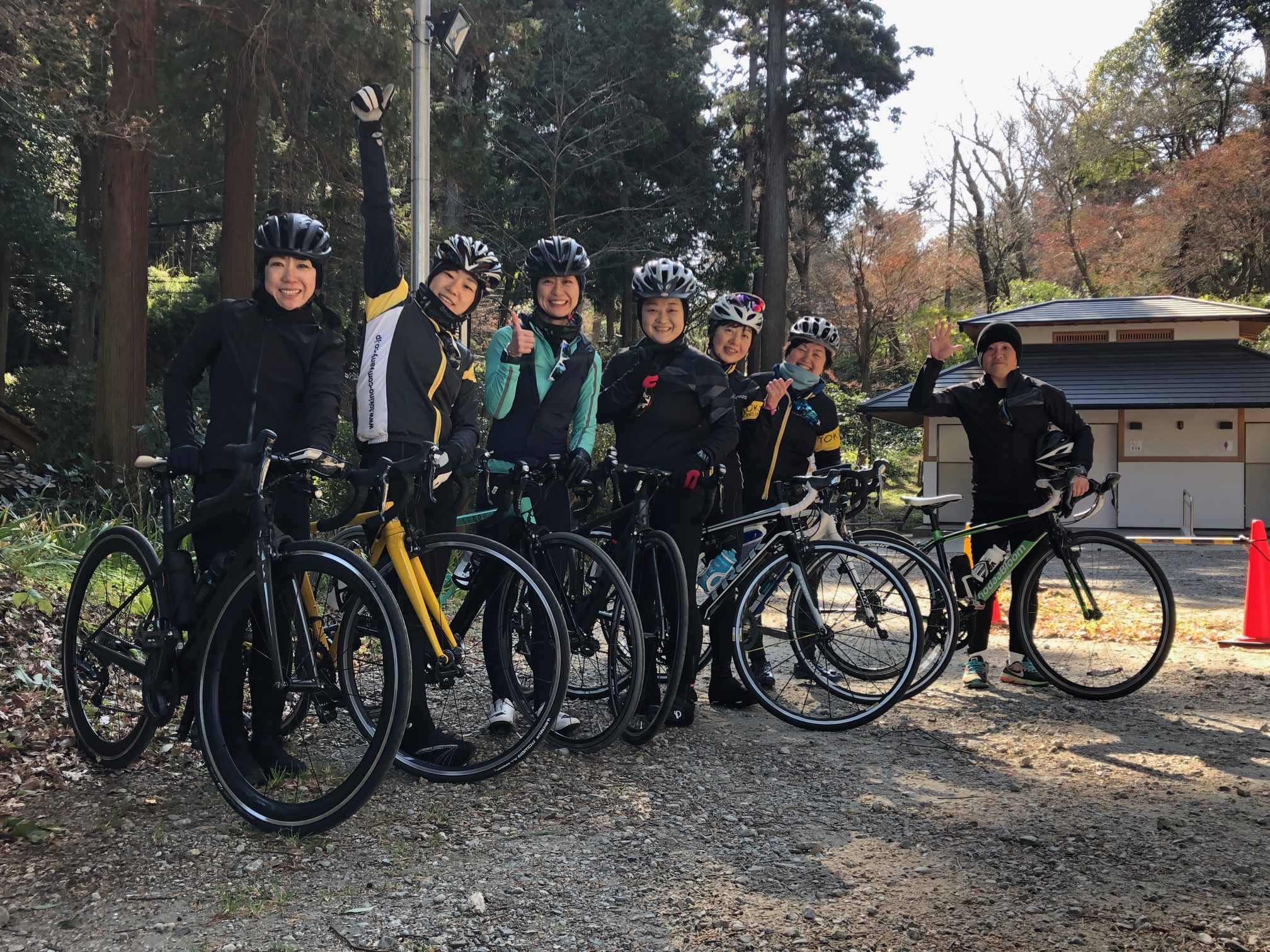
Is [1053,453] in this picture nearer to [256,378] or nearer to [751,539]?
[751,539]

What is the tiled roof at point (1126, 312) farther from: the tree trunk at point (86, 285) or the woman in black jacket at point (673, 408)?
the tree trunk at point (86, 285)

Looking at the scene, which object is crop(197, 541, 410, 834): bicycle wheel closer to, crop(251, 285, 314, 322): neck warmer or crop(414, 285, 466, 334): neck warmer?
crop(251, 285, 314, 322): neck warmer

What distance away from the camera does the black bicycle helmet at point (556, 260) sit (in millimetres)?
4840

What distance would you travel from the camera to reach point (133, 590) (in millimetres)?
4172

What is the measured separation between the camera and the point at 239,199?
44.3 ft

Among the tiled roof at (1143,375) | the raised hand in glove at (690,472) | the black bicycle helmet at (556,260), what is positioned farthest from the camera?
the tiled roof at (1143,375)

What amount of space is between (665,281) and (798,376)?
50.3 inches

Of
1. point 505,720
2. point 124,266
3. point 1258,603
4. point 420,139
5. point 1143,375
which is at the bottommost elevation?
point 505,720

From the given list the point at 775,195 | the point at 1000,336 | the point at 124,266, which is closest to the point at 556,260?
the point at 1000,336

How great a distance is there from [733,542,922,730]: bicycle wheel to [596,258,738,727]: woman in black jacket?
33 cm

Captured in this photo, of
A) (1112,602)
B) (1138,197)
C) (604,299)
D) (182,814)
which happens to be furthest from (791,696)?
(1138,197)

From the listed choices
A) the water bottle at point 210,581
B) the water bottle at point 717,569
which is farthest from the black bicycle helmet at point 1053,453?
the water bottle at point 210,581

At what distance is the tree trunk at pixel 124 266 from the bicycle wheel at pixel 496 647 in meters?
9.28

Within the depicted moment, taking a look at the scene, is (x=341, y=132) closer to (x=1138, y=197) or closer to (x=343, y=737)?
→ (x=343, y=737)
